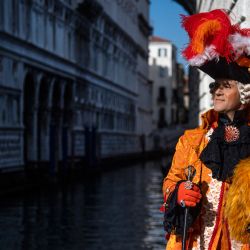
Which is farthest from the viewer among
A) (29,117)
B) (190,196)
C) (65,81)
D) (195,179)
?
(65,81)

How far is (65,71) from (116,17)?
60.2 feet

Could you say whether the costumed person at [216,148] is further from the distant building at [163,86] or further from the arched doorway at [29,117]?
the distant building at [163,86]

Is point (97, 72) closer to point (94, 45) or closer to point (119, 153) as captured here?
point (94, 45)

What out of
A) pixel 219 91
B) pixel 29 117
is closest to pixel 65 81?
pixel 29 117

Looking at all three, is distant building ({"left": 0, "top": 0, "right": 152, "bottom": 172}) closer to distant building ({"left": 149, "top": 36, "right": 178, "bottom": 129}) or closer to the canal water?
the canal water

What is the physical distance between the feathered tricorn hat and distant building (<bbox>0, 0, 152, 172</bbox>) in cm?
2270

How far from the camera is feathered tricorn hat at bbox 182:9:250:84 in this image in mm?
4711

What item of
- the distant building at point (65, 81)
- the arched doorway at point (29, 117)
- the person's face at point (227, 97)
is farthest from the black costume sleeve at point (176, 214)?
the arched doorway at point (29, 117)

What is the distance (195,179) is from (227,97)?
0.50m

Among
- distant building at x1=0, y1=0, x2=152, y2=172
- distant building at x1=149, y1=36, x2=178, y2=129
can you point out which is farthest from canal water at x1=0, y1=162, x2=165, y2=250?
distant building at x1=149, y1=36, x2=178, y2=129

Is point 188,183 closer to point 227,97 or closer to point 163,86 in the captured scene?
point 227,97

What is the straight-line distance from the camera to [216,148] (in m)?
4.78

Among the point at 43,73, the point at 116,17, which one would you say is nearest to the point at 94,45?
the point at 116,17

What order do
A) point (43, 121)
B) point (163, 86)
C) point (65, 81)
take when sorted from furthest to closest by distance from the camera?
point (163, 86) → point (65, 81) → point (43, 121)
